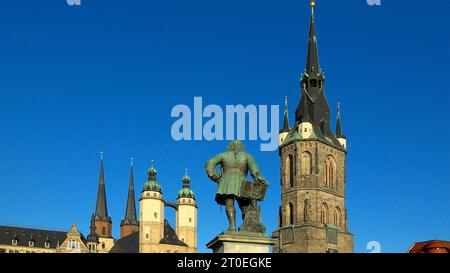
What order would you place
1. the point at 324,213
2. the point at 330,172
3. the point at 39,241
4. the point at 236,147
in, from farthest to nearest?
the point at 39,241 < the point at 330,172 < the point at 324,213 < the point at 236,147

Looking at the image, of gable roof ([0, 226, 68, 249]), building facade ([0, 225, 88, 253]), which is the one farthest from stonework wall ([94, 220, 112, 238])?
gable roof ([0, 226, 68, 249])

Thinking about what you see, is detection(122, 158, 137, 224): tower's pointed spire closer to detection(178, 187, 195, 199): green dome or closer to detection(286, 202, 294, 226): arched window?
detection(178, 187, 195, 199): green dome

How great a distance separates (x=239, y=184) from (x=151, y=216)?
126m

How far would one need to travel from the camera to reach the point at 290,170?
11012 centimetres

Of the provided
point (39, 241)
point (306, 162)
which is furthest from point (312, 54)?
point (39, 241)

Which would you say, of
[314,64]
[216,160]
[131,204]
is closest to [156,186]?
[131,204]

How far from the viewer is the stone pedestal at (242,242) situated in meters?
22.2

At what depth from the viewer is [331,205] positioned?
109 m

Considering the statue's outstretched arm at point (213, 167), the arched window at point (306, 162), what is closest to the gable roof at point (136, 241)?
the arched window at point (306, 162)

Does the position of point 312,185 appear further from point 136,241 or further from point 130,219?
point 130,219
